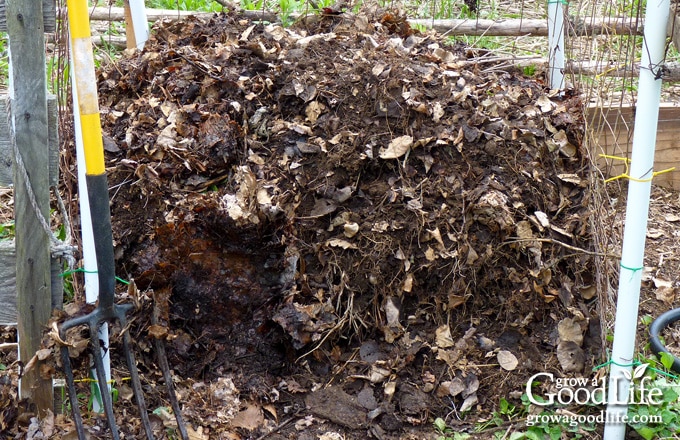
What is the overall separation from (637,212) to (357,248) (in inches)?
43.2

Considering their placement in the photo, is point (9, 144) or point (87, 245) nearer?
point (9, 144)

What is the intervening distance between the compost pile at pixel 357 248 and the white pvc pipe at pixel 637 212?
32cm

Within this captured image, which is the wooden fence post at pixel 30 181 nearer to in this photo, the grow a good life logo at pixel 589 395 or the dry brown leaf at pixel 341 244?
the dry brown leaf at pixel 341 244

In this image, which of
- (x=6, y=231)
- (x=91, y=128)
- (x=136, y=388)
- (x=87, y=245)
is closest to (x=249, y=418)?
(x=136, y=388)

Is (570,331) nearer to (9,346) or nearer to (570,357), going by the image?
(570,357)

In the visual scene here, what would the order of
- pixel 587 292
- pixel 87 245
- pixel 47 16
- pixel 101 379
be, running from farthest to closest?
pixel 587 292 < pixel 87 245 < pixel 101 379 < pixel 47 16

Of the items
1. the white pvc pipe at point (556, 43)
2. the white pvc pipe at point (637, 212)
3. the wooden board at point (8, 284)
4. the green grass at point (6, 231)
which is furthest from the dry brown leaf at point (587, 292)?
the green grass at point (6, 231)

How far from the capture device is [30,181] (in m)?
2.23

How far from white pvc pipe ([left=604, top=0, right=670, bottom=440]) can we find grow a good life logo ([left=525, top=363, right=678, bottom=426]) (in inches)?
1.0

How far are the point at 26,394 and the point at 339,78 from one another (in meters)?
1.84

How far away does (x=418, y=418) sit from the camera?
2.62m

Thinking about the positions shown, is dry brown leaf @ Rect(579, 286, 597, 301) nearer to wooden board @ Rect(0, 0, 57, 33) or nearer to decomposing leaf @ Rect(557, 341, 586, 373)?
decomposing leaf @ Rect(557, 341, 586, 373)

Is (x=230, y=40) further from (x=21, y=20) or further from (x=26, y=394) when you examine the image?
(x=26, y=394)

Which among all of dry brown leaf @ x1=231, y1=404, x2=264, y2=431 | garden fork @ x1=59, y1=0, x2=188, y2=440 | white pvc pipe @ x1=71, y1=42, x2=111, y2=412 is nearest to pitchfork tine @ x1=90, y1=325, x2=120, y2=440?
garden fork @ x1=59, y1=0, x2=188, y2=440
